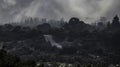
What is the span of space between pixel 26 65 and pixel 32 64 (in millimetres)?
3015

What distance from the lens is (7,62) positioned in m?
122

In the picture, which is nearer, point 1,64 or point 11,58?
point 1,64

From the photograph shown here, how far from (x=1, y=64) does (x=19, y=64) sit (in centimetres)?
802

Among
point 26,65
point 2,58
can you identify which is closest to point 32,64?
point 26,65

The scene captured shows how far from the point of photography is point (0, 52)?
129 m

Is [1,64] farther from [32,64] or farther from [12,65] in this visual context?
[32,64]

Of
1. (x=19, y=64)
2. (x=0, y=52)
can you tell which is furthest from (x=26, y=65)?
(x=0, y=52)

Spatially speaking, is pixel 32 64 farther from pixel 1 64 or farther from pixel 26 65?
pixel 1 64

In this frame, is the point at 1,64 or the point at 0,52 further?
the point at 0,52

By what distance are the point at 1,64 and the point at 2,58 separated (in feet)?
19.3

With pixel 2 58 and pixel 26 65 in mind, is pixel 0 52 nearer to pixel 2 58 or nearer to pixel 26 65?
pixel 2 58

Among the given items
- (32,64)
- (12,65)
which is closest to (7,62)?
(12,65)

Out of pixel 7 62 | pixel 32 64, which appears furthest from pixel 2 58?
pixel 32 64

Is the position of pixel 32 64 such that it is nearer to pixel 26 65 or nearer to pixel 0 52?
pixel 26 65
